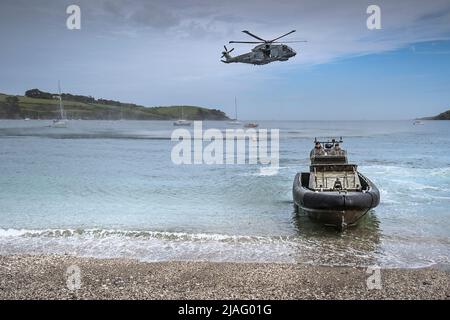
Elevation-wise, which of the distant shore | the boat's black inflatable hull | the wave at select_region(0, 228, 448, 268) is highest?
the boat's black inflatable hull

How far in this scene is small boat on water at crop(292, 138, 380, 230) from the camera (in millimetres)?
14921

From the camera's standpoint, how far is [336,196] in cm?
1495

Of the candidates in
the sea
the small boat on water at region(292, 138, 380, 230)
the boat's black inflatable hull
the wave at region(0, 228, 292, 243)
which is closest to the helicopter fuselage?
the small boat on water at region(292, 138, 380, 230)

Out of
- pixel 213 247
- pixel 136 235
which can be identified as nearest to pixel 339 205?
pixel 213 247

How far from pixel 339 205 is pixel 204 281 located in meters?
6.78

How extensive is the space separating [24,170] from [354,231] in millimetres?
30032

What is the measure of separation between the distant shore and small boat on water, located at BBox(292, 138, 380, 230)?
3874 mm

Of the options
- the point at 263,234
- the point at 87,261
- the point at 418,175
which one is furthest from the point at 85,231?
the point at 418,175

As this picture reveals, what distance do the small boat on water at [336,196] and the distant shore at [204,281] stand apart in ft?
12.7

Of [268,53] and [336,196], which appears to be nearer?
[336,196]

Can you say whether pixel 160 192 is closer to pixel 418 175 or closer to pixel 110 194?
pixel 110 194

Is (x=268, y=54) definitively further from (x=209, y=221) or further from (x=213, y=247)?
(x=213, y=247)

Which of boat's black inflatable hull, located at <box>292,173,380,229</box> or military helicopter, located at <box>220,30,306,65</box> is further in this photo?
military helicopter, located at <box>220,30,306,65</box>

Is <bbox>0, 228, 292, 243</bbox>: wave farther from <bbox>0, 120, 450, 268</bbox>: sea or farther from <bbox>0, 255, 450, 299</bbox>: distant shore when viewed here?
<bbox>0, 255, 450, 299</bbox>: distant shore
